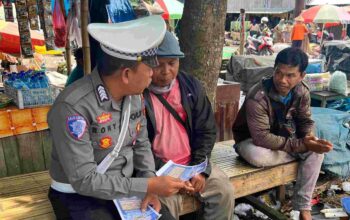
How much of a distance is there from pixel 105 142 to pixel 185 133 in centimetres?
87

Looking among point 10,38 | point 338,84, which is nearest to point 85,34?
point 10,38

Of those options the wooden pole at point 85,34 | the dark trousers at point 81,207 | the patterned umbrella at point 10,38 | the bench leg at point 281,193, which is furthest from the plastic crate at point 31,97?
the patterned umbrella at point 10,38

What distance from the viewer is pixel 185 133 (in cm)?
264

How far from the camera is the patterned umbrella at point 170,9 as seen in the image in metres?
10.5

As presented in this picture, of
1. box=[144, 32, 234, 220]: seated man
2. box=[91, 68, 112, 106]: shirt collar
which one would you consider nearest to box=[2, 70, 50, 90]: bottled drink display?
box=[144, 32, 234, 220]: seated man

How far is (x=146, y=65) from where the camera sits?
1814 mm

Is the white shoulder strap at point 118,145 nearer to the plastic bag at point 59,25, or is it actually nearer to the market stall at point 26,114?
the market stall at point 26,114

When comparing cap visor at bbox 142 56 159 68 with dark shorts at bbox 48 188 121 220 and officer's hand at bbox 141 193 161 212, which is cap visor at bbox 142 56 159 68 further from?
dark shorts at bbox 48 188 121 220

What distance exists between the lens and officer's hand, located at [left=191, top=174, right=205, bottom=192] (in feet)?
8.30

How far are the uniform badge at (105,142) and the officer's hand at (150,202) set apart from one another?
14.2 inches

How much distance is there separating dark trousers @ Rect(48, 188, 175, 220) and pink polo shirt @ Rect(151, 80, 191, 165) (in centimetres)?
66

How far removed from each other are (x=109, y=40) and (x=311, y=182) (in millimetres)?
2521

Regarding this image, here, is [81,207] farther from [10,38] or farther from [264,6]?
[264,6]

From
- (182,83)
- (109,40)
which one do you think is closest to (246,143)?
(182,83)
